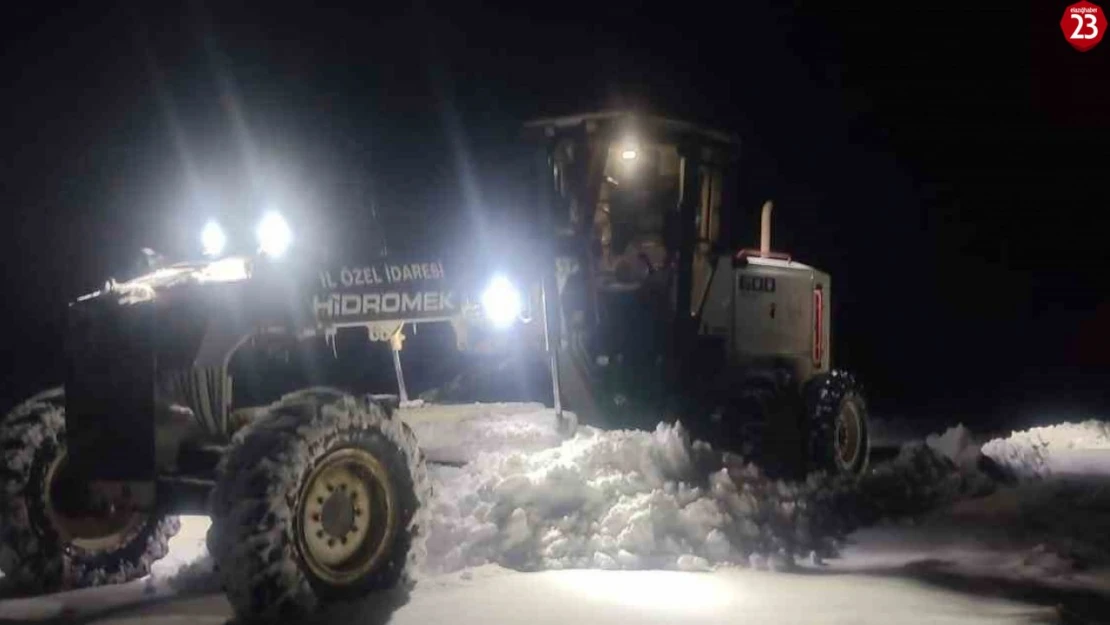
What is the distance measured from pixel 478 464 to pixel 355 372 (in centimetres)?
236

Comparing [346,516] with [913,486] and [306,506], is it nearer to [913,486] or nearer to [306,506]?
[306,506]

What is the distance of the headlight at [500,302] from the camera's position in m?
9.44

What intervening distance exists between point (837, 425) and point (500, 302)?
17.7 feet

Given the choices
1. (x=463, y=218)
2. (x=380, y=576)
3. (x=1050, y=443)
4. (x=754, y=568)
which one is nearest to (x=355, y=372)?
(x=380, y=576)

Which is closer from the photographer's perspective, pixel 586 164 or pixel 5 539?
pixel 5 539

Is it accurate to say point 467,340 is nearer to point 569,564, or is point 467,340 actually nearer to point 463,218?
point 569,564

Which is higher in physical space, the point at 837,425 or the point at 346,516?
the point at 837,425

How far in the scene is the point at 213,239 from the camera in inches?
354

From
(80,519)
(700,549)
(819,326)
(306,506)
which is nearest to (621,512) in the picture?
(700,549)

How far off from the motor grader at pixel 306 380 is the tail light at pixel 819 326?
9.53 feet

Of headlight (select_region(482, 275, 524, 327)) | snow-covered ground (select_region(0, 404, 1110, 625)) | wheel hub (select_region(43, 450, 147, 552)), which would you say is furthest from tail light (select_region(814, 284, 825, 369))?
wheel hub (select_region(43, 450, 147, 552))

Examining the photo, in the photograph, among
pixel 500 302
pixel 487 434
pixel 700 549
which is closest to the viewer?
pixel 700 549

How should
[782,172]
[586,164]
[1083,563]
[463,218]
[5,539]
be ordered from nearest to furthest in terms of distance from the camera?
[5,539]
[1083,563]
[586,164]
[463,218]
[782,172]

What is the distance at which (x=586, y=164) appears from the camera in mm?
12023
